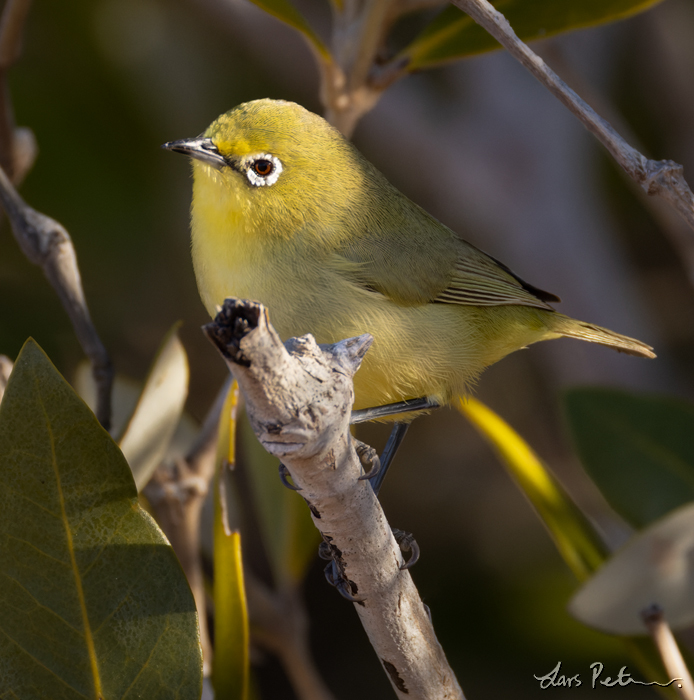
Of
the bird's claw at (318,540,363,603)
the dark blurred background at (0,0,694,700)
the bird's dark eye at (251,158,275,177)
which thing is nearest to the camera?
the bird's claw at (318,540,363,603)

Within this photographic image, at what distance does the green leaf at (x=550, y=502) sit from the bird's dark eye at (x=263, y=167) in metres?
0.75

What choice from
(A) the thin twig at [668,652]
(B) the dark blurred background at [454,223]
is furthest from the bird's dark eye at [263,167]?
(B) the dark blurred background at [454,223]

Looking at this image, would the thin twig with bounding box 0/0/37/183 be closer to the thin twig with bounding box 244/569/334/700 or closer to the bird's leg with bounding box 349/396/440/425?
the bird's leg with bounding box 349/396/440/425

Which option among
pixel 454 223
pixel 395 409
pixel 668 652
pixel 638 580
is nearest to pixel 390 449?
pixel 395 409

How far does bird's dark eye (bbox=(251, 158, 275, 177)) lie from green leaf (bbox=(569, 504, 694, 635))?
1.19 m

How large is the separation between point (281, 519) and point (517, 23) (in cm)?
153

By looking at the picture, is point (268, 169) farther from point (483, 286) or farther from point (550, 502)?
point (550, 502)

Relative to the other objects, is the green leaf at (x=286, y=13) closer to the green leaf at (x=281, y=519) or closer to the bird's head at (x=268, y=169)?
the bird's head at (x=268, y=169)

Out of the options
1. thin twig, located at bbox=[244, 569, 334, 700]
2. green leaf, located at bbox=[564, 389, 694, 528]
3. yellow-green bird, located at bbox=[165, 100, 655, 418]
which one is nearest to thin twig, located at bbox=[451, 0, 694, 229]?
yellow-green bird, located at bbox=[165, 100, 655, 418]

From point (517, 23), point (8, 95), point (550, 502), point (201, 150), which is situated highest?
point (517, 23)

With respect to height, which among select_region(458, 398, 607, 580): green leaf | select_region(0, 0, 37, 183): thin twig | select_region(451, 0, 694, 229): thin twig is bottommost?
select_region(458, 398, 607, 580): green leaf

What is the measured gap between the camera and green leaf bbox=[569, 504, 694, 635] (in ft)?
5.90

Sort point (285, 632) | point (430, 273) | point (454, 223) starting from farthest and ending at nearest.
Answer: point (454, 223) → point (285, 632) → point (430, 273)

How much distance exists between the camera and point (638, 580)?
1.83m
